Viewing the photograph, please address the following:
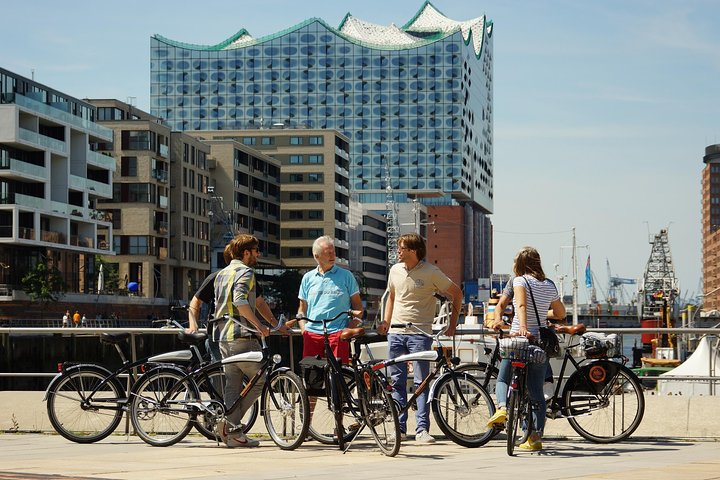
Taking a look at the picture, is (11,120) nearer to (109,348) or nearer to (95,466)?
(109,348)

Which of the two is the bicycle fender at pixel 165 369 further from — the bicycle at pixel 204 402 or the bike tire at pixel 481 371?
the bike tire at pixel 481 371

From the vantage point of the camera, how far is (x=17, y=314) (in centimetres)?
8844

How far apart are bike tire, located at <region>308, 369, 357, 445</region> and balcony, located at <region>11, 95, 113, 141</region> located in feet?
264

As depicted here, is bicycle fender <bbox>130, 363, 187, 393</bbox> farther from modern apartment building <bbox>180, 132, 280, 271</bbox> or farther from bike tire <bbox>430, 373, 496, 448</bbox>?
modern apartment building <bbox>180, 132, 280, 271</bbox>

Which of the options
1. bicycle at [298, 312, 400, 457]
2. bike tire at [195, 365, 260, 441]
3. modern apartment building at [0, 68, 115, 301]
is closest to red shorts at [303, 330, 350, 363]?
bicycle at [298, 312, 400, 457]

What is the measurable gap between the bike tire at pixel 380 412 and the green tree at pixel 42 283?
76492mm

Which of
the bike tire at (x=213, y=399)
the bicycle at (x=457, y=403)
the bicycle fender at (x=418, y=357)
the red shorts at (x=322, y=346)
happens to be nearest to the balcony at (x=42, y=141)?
the bike tire at (x=213, y=399)

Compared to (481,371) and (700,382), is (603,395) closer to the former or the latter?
(481,371)

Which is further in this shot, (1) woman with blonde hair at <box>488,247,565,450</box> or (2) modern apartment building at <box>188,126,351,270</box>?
(2) modern apartment building at <box>188,126,351,270</box>

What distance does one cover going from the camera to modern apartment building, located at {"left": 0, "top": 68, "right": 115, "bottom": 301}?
87812mm

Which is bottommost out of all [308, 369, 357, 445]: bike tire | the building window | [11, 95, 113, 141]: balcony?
[308, 369, 357, 445]: bike tire

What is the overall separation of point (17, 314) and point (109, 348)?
2921 cm

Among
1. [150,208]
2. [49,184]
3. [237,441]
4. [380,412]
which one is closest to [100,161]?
[49,184]

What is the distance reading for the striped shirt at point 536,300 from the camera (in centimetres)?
1277
